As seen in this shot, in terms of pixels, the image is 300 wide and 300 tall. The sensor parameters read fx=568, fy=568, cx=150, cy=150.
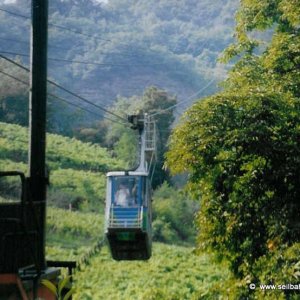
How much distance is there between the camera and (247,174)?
747 cm

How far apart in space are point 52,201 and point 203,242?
136 feet

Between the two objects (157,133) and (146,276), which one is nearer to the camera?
(146,276)

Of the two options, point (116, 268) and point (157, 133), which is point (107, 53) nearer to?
point (157, 133)

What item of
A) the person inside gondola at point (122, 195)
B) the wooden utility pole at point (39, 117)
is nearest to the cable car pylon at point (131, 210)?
the person inside gondola at point (122, 195)

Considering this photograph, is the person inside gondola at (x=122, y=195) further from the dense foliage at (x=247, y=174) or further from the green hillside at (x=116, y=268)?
the green hillside at (x=116, y=268)

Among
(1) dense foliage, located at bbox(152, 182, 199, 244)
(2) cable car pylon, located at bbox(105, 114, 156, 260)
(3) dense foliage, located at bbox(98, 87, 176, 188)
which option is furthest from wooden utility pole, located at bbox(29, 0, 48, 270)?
(1) dense foliage, located at bbox(152, 182, 199, 244)

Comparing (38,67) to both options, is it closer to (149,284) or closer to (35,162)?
(35,162)

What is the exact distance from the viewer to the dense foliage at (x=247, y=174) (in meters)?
6.79

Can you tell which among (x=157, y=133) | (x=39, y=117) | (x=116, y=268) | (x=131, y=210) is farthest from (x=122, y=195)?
(x=157, y=133)

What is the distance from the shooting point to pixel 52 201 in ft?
163

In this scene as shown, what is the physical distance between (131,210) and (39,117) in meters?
7.44

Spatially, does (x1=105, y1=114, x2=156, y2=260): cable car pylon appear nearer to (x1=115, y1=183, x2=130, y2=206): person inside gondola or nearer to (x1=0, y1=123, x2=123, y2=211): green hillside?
A: (x1=115, y1=183, x2=130, y2=206): person inside gondola

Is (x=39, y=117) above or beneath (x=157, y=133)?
beneath

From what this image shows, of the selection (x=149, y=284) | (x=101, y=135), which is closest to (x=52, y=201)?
(x=149, y=284)
